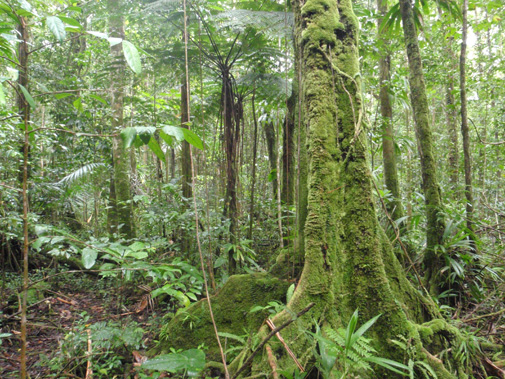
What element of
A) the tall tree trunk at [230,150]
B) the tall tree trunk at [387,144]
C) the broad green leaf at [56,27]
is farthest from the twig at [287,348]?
the tall tree trunk at [387,144]

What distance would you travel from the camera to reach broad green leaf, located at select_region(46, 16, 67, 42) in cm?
120

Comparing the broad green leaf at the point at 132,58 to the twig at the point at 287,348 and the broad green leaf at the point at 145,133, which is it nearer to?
the broad green leaf at the point at 145,133

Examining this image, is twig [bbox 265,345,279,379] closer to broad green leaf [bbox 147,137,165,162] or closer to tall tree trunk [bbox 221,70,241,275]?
broad green leaf [bbox 147,137,165,162]

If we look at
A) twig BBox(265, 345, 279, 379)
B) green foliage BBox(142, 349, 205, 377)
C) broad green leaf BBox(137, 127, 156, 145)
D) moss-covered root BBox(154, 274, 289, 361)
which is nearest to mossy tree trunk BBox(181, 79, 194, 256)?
moss-covered root BBox(154, 274, 289, 361)

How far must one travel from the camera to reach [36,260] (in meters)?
5.96

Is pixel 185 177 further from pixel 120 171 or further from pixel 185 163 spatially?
pixel 120 171

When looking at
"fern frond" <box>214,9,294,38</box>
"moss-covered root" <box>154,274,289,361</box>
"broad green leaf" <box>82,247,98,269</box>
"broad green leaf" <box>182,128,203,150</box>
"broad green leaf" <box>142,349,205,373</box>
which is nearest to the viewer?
"broad green leaf" <box>182,128,203,150</box>

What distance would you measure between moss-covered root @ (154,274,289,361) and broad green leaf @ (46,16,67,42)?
102 inches

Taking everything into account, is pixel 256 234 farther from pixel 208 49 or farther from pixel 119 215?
pixel 208 49

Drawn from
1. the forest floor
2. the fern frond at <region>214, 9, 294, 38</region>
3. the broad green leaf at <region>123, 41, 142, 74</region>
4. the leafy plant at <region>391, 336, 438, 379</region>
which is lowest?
the forest floor

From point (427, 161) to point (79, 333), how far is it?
4.47m

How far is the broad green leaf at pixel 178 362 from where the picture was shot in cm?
170

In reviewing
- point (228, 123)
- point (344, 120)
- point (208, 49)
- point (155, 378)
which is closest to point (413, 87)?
point (344, 120)

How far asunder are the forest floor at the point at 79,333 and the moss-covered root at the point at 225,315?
364mm
